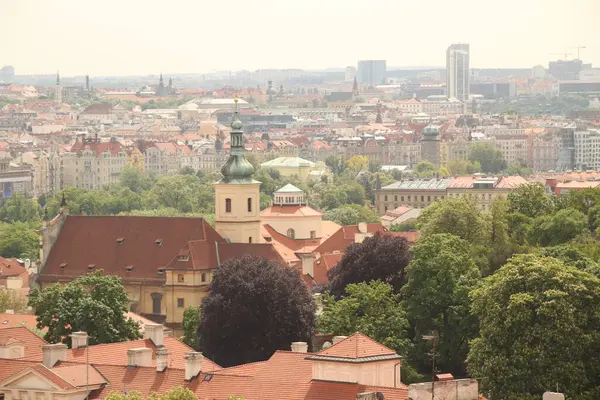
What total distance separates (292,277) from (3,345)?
1580 centimetres

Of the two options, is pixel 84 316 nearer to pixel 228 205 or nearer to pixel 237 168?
pixel 228 205

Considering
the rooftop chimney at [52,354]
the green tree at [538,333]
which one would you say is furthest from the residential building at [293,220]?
the rooftop chimney at [52,354]

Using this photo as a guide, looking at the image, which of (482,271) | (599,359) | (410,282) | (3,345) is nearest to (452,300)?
(410,282)

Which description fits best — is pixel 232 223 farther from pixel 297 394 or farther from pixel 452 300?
pixel 297 394

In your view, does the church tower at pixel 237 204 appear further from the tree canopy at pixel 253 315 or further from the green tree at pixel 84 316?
the green tree at pixel 84 316

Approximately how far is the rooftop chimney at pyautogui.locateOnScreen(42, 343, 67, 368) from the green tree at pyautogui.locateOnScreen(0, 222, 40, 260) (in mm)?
77361

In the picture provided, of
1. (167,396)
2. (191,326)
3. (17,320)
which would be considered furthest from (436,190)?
(167,396)

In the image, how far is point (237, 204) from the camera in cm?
9312

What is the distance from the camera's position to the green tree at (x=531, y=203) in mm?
98500

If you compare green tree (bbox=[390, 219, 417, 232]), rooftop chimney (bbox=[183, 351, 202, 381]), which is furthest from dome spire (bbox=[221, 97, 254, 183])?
green tree (bbox=[390, 219, 417, 232])

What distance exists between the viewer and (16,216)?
179375mm

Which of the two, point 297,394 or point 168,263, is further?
point 168,263

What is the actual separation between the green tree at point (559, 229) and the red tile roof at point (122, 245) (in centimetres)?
1187

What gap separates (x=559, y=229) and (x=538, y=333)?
93.4 ft
